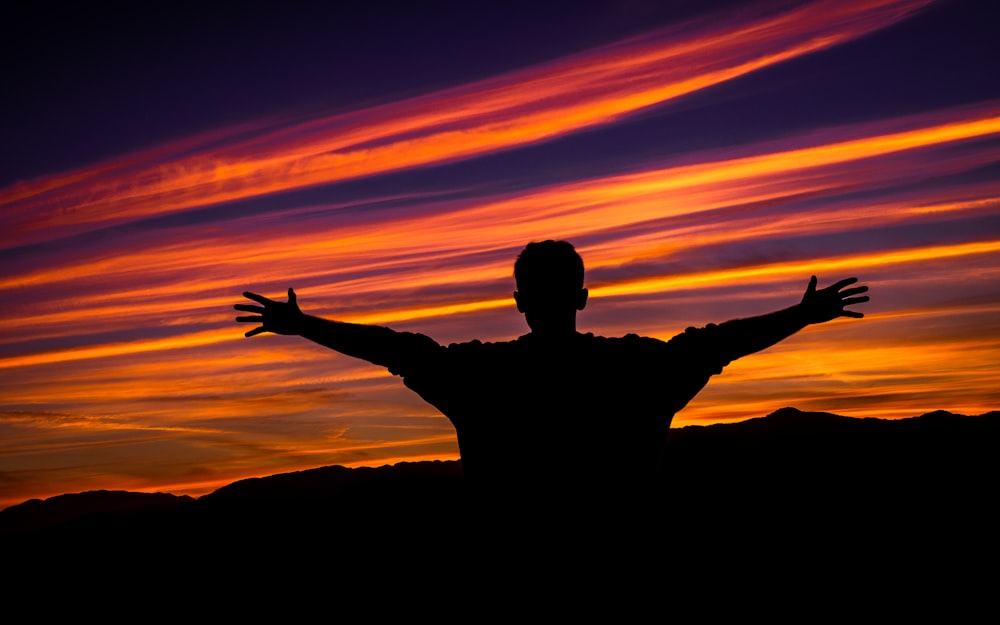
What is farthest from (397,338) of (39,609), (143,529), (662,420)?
(143,529)

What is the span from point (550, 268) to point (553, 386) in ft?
1.56

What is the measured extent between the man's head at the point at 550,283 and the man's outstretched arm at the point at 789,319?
0.68m

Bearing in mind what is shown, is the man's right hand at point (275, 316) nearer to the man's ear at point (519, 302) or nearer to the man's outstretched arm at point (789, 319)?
the man's ear at point (519, 302)

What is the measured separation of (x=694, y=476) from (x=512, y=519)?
2732 inches

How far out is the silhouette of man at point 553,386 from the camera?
3771 mm

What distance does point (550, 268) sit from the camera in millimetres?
3852

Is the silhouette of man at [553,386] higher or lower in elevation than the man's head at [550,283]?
lower

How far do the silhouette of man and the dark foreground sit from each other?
15cm

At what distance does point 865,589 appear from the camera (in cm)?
4925

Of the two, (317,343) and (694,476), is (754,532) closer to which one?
(694,476)

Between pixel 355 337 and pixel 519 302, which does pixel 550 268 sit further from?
pixel 355 337

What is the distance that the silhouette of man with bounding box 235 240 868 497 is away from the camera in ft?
12.4

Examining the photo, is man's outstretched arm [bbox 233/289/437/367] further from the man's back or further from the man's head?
the man's head

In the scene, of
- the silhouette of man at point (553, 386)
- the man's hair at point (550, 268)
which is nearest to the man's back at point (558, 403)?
the silhouette of man at point (553, 386)
